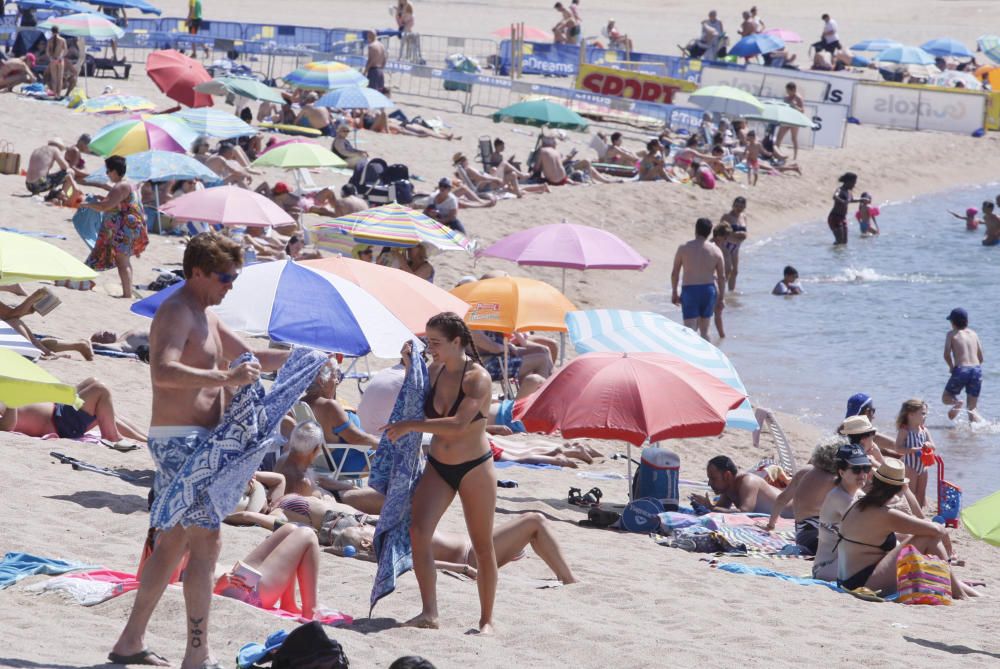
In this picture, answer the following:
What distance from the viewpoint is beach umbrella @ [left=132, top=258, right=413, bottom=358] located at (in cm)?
721

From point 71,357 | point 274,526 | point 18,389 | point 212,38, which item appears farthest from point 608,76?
point 18,389

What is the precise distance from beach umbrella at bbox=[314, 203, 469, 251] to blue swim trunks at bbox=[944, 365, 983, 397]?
4.39m

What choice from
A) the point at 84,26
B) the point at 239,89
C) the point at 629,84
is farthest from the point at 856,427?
the point at 629,84

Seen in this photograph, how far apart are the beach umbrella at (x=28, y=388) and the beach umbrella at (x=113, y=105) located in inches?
595

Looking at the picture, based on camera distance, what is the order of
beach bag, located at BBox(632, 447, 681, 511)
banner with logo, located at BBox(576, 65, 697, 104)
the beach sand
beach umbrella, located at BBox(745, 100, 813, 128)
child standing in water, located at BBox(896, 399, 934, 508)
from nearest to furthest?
the beach sand → beach bag, located at BBox(632, 447, 681, 511) → child standing in water, located at BBox(896, 399, 934, 508) → beach umbrella, located at BBox(745, 100, 813, 128) → banner with logo, located at BBox(576, 65, 697, 104)

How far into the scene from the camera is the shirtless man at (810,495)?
7.80 metres

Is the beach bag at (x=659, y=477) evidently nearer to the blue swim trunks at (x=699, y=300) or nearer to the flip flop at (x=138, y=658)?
the flip flop at (x=138, y=658)

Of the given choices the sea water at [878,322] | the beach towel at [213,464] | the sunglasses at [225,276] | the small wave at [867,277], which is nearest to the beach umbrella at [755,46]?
the sea water at [878,322]

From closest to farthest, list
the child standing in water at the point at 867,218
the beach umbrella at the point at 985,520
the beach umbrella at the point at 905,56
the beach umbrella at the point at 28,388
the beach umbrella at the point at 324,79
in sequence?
the beach umbrella at the point at 28,388 < the beach umbrella at the point at 985,520 < the beach umbrella at the point at 324,79 < the child standing in water at the point at 867,218 < the beach umbrella at the point at 905,56

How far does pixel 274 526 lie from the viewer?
6.57m

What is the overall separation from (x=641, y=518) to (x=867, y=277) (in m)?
13.2

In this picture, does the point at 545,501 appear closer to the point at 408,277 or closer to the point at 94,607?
the point at 408,277

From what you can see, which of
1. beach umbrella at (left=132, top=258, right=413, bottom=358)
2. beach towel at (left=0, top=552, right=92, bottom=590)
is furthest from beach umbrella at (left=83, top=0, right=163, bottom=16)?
beach towel at (left=0, top=552, right=92, bottom=590)

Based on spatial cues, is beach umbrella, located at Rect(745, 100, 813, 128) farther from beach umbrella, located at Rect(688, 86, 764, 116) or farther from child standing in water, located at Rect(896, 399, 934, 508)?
child standing in water, located at Rect(896, 399, 934, 508)
